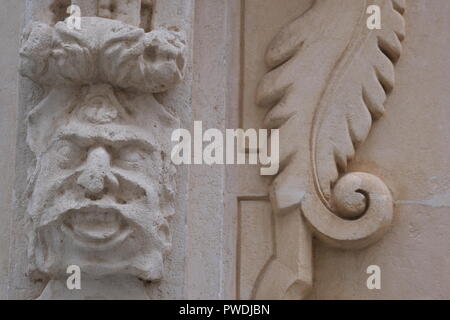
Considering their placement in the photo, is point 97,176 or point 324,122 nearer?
point 97,176

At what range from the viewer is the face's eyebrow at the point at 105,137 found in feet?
A: 7.58

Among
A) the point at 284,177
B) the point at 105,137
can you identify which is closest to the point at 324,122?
the point at 284,177

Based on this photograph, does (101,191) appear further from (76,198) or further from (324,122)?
(324,122)

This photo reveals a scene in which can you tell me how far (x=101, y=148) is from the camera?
91.0 inches

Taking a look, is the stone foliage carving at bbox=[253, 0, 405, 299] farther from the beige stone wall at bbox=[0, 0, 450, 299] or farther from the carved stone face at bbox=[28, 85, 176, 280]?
the carved stone face at bbox=[28, 85, 176, 280]

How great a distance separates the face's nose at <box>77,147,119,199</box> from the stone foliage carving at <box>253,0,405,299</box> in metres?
0.32

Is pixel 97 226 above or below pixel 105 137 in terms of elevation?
below

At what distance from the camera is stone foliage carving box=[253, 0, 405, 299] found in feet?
7.93

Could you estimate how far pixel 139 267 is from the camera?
2303mm

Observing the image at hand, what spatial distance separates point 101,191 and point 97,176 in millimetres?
27

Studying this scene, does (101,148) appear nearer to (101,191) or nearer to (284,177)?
(101,191)

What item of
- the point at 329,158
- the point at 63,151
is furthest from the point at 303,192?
the point at 63,151

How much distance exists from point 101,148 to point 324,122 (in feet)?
1.34

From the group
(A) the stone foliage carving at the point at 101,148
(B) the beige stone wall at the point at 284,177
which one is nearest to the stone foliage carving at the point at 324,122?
(B) the beige stone wall at the point at 284,177
